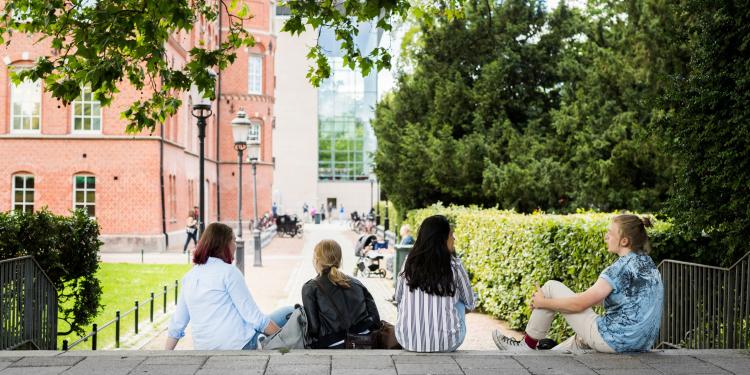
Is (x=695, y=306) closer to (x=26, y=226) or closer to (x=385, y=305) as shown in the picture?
(x=26, y=226)

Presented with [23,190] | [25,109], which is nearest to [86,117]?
[25,109]

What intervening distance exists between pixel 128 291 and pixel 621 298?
12.4 meters

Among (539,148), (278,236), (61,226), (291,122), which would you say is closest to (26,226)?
(61,226)

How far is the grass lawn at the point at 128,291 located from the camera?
10.9 meters

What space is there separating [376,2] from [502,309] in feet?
23.6

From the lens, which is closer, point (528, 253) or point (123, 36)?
point (123, 36)

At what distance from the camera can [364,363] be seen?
5.61 meters

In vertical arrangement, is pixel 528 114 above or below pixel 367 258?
above

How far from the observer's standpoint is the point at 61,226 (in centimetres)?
853

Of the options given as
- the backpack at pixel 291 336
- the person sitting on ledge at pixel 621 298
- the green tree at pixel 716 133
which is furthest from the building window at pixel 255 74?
the person sitting on ledge at pixel 621 298

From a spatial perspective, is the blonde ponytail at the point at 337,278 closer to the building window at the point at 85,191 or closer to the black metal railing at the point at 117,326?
the black metal railing at the point at 117,326

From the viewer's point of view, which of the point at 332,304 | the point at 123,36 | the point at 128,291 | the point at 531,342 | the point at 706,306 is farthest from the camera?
the point at 128,291

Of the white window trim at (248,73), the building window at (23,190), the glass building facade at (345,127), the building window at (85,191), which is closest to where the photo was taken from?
the building window at (23,190)

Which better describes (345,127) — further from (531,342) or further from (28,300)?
(531,342)
